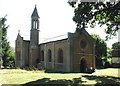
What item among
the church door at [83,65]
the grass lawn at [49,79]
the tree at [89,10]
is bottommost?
the grass lawn at [49,79]

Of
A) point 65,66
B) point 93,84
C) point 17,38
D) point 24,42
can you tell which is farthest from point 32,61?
point 93,84

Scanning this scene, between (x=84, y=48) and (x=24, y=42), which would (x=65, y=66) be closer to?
(x=84, y=48)

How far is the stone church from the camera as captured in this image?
37.8 metres

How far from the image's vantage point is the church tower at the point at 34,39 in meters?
49.0

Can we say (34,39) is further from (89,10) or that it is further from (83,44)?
(89,10)

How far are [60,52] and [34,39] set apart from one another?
36.5 ft

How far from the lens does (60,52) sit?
40.8 m

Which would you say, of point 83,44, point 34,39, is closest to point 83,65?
point 83,44

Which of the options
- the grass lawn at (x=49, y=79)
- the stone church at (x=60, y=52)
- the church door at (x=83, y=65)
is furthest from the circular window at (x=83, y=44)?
the grass lawn at (x=49, y=79)

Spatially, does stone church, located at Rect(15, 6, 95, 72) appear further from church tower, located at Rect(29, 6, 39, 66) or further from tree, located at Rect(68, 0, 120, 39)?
tree, located at Rect(68, 0, 120, 39)

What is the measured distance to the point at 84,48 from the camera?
40594 millimetres

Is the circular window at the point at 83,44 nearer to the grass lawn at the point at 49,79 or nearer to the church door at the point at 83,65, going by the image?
the church door at the point at 83,65

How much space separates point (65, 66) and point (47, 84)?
65.2ft

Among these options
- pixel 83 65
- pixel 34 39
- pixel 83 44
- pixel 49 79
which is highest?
pixel 34 39
